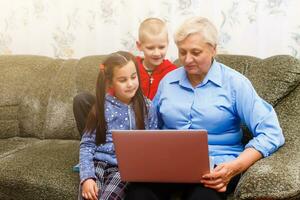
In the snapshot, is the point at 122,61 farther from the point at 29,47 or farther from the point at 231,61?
the point at 29,47

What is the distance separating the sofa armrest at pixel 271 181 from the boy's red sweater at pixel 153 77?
631 millimetres

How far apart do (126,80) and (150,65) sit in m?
0.32

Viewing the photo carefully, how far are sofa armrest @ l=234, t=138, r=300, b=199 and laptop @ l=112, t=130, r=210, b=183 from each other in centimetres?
13

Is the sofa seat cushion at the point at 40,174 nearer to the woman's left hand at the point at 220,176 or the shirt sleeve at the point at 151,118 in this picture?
the shirt sleeve at the point at 151,118

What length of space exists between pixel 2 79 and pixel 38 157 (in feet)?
2.19

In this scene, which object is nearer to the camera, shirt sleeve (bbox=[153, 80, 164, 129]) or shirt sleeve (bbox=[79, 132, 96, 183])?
shirt sleeve (bbox=[79, 132, 96, 183])

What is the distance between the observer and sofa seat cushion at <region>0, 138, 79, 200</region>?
1670 mm

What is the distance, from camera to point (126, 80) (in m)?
1.63

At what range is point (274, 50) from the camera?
2109 mm

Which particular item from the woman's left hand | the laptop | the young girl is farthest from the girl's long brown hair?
the woman's left hand

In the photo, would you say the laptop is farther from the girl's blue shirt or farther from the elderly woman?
the girl's blue shirt

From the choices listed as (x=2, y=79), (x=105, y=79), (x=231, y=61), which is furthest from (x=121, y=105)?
(x=2, y=79)

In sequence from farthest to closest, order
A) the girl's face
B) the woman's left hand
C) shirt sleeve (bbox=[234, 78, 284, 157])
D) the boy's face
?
the boy's face, the girl's face, shirt sleeve (bbox=[234, 78, 284, 157]), the woman's left hand

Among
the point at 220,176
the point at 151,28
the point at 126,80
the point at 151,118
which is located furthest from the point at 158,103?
the point at 220,176
